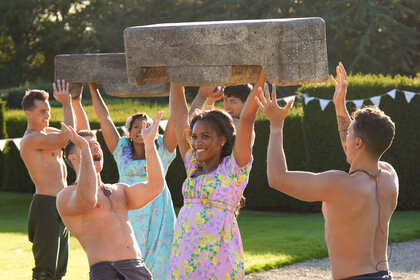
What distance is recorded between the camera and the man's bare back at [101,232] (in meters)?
4.09

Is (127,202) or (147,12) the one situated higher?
(147,12)

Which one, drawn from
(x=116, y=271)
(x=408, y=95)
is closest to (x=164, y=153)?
(x=116, y=271)

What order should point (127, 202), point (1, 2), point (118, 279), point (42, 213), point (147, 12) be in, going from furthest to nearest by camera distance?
point (1, 2) → point (147, 12) → point (42, 213) → point (127, 202) → point (118, 279)

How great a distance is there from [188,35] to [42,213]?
343 centimetres

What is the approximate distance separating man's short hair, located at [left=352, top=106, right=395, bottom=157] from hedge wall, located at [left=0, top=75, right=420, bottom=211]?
854cm

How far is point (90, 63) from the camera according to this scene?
5672 millimetres

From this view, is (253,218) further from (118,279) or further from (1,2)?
(1,2)

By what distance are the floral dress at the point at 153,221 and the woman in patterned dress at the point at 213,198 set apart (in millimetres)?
1466

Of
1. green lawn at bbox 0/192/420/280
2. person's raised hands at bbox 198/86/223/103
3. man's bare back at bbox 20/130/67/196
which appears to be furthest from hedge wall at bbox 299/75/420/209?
person's raised hands at bbox 198/86/223/103

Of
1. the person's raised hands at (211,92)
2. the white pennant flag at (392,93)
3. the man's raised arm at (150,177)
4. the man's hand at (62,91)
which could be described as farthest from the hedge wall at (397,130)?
the man's raised arm at (150,177)

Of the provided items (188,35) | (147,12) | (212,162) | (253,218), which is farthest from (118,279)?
(147,12)

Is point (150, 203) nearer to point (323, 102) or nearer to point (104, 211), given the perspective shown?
point (104, 211)

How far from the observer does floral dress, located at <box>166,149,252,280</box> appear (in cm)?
426

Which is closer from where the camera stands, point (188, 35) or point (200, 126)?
point (188, 35)
